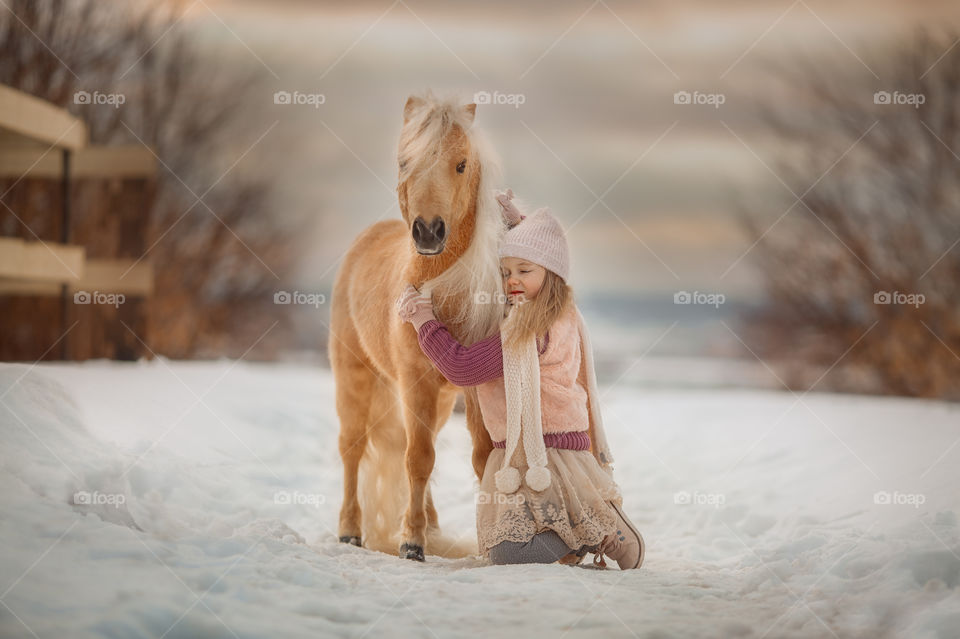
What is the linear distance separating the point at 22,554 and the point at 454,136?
5.45 ft

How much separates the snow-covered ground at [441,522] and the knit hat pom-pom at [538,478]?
0.83 ft

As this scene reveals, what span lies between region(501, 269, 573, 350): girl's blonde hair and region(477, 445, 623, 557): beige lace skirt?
1.22ft

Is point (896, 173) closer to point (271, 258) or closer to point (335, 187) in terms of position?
point (335, 187)

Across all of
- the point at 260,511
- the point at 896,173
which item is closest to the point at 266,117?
the point at 260,511
